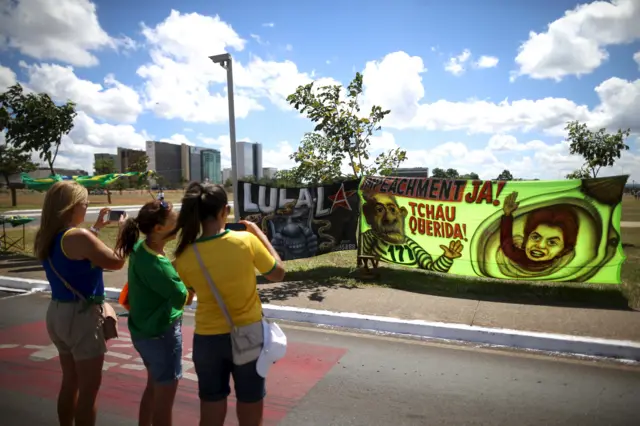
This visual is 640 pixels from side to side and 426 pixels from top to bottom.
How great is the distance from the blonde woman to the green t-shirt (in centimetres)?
22

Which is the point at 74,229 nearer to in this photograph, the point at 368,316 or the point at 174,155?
the point at 368,316

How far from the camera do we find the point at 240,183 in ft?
29.9

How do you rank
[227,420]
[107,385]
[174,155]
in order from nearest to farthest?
[227,420] < [107,385] < [174,155]

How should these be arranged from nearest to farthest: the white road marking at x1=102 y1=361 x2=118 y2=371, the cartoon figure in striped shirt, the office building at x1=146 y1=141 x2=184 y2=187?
the white road marking at x1=102 y1=361 x2=118 y2=371 < the cartoon figure in striped shirt < the office building at x1=146 y1=141 x2=184 y2=187

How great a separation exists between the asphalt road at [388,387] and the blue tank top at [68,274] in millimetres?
1477

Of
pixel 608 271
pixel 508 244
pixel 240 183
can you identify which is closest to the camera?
pixel 608 271

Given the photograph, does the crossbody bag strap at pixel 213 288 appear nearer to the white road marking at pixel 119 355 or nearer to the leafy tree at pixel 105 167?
the white road marking at pixel 119 355

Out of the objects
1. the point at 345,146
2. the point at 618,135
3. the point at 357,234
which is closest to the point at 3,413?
the point at 357,234

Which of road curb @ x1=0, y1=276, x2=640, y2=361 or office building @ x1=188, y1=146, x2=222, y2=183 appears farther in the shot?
office building @ x1=188, y1=146, x2=222, y2=183

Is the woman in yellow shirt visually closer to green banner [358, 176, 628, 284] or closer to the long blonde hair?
the long blonde hair

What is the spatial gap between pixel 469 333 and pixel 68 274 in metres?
4.55

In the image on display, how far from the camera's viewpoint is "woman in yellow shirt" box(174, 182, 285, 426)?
6.96ft

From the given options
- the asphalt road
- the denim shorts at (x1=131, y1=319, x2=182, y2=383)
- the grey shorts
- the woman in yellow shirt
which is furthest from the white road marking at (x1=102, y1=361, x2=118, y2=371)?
the woman in yellow shirt

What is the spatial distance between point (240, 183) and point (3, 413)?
6.19m
